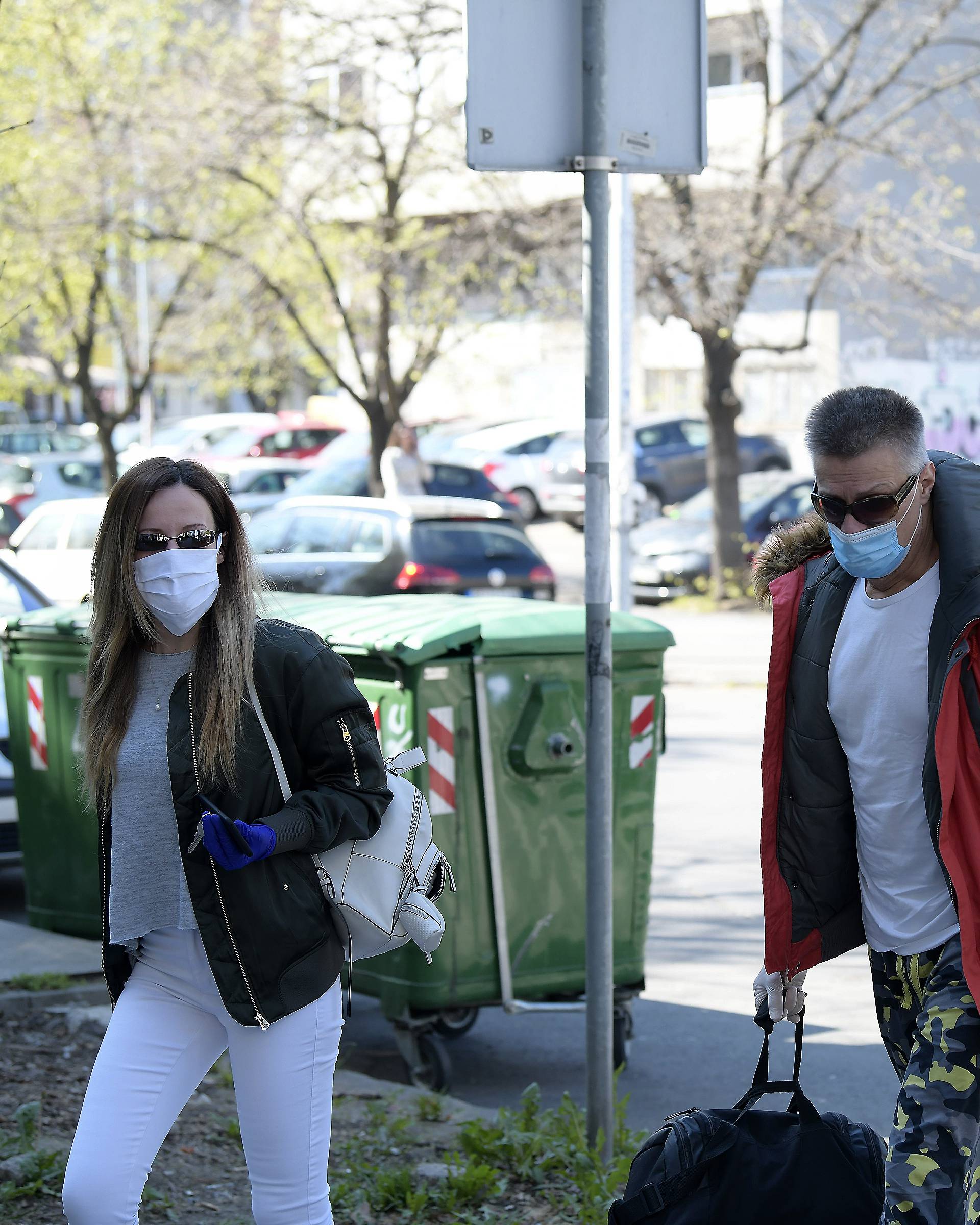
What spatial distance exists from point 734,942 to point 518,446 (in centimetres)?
2325

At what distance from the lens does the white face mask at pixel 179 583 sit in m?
3.03

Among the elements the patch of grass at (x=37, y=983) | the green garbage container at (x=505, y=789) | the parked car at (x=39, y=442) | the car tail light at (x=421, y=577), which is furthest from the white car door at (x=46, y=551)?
the parked car at (x=39, y=442)

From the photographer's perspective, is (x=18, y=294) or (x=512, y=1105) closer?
(x=512, y=1105)

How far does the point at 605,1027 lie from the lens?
13.5ft

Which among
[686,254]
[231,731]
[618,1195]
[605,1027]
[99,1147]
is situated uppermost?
[686,254]

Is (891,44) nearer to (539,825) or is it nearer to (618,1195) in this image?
(539,825)

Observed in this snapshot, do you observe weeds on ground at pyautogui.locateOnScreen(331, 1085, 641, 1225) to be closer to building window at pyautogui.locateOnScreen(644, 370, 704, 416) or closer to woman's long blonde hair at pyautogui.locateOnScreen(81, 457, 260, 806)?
woman's long blonde hair at pyautogui.locateOnScreen(81, 457, 260, 806)

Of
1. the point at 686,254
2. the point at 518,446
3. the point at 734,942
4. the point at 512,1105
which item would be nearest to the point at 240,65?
the point at 686,254

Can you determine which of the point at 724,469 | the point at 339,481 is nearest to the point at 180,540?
the point at 724,469

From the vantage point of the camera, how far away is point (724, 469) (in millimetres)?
18953

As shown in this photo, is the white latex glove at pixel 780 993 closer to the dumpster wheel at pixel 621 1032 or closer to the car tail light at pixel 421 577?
the dumpster wheel at pixel 621 1032

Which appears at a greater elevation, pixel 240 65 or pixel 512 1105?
pixel 240 65

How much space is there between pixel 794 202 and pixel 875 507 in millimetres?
14291

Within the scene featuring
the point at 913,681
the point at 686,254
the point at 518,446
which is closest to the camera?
the point at 913,681
